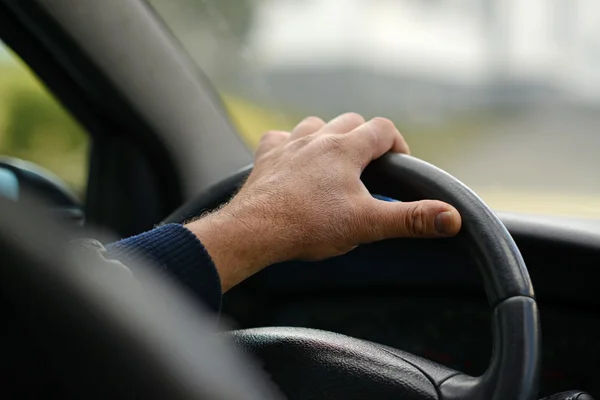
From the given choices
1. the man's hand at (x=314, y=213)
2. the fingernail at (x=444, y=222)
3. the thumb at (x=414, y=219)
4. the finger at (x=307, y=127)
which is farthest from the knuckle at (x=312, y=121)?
the fingernail at (x=444, y=222)

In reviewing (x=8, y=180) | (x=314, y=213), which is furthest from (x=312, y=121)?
(x=8, y=180)

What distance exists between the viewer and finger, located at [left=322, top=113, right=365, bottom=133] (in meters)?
1.40

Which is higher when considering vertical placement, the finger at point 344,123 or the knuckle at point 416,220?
the finger at point 344,123

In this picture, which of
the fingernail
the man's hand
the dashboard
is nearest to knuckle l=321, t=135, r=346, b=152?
the man's hand

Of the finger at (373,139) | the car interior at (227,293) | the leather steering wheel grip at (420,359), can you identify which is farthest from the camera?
the finger at (373,139)

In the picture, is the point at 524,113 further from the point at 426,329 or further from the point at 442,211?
the point at 442,211

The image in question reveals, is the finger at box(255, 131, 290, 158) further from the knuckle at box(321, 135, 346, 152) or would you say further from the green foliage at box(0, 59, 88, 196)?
the green foliage at box(0, 59, 88, 196)

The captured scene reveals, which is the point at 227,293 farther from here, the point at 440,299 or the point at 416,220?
the point at 416,220

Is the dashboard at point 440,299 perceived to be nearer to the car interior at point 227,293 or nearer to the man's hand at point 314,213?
the car interior at point 227,293

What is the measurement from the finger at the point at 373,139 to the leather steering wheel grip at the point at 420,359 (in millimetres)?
15

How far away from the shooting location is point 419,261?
5.75 ft

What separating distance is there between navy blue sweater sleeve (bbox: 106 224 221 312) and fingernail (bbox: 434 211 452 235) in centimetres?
29

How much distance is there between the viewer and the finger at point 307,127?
1457 millimetres

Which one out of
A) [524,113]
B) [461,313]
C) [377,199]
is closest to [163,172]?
[461,313]
